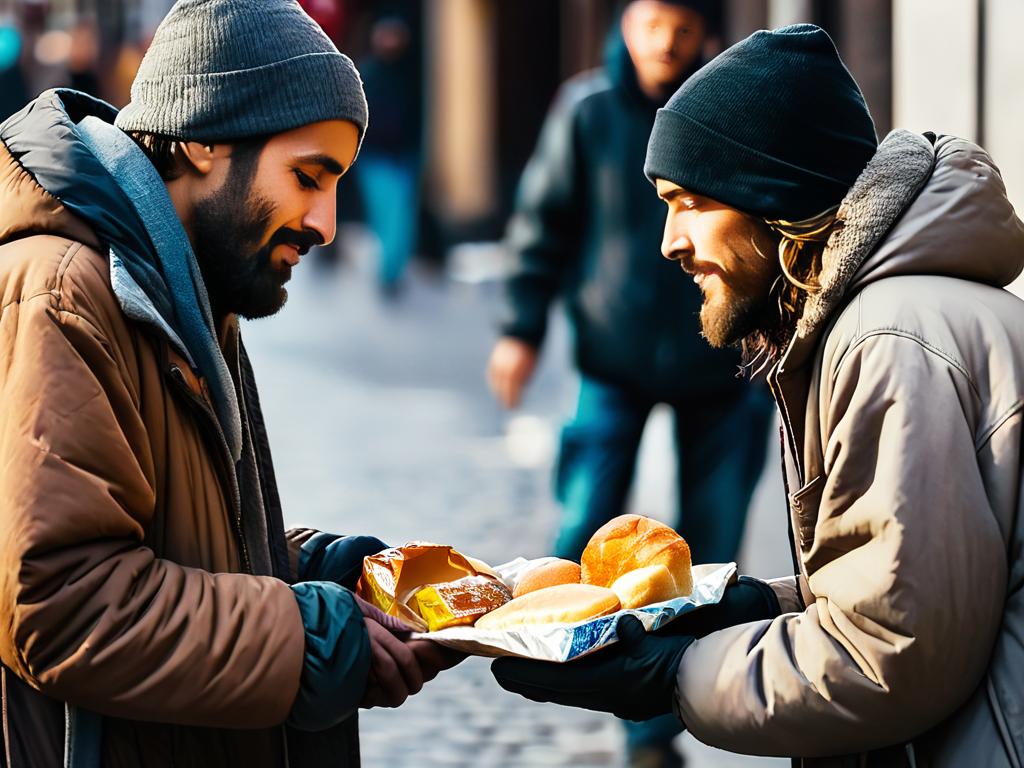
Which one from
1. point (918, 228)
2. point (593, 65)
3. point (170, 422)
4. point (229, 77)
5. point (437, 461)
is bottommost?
point (437, 461)

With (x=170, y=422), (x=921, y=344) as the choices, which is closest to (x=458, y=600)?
(x=170, y=422)

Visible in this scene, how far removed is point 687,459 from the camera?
583 centimetres

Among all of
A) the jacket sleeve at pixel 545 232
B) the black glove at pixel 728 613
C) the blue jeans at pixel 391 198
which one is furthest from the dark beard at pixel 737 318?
the blue jeans at pixel 391 198

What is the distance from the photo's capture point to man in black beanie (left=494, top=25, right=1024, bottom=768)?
2410 millimetres

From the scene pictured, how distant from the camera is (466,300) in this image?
17.6 m

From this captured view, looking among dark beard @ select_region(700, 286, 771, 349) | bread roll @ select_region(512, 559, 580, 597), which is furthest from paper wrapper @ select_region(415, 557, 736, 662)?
dark beard @ select_region(700, 286, 771, 349)

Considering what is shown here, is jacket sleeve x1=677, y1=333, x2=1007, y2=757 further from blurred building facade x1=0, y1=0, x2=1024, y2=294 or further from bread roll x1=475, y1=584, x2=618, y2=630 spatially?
blurred building facade x1=0, y1=0, x2=1024, y2=294

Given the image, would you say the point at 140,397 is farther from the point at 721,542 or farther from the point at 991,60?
the point at 991,60

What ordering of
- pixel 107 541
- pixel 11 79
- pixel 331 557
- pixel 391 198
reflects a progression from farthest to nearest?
1. pixel 391 198
2. pixel 11 79
3. pixel 331 557
4. pixel 107 541

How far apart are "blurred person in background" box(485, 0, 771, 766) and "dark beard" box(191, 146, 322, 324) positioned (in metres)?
2.89

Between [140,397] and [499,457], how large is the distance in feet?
25.0

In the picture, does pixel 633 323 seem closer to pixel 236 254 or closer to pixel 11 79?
pixel 236 254

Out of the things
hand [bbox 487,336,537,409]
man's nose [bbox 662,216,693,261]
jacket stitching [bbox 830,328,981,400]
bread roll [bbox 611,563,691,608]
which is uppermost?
man's nose [bbox 662,216,693,261]

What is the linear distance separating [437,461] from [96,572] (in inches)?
295
